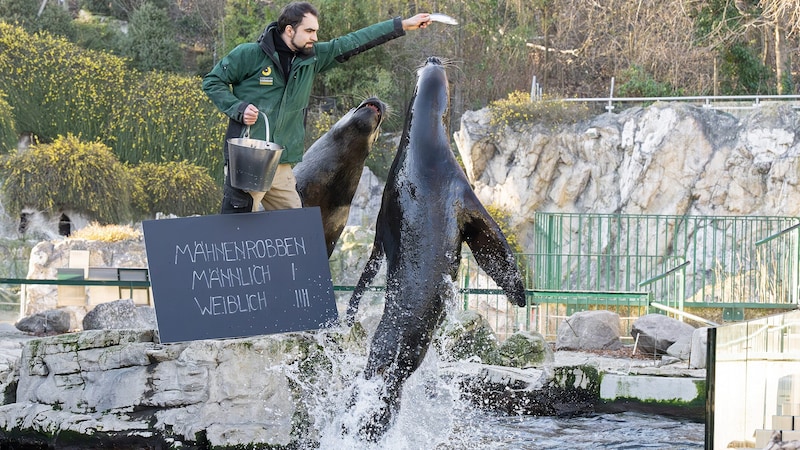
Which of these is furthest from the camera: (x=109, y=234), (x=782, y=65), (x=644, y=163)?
(x=782, y=65)

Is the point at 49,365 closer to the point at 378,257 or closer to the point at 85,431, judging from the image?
the point at 85,431

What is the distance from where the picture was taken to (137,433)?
5.98 metres

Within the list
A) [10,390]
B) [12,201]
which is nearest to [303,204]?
[10,390]

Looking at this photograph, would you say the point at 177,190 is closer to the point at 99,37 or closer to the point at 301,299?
the point at 99,37

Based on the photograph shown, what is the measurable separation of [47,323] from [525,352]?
17.0ft

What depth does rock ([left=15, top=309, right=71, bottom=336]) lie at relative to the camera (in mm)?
10625

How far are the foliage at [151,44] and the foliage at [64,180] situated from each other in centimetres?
700

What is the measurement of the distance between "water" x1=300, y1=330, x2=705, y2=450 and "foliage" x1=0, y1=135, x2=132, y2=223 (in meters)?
16.5

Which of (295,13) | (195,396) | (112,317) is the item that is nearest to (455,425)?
(195,396)

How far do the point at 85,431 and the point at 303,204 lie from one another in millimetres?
1897

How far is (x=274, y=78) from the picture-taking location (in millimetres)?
6117

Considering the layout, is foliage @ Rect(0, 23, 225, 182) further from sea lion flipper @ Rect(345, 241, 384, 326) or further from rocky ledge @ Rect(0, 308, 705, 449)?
sea lion flipper @ Rect(345, 241, 384, 326)

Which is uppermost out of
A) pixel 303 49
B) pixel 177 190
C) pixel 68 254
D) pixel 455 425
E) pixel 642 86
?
pixel 642 86

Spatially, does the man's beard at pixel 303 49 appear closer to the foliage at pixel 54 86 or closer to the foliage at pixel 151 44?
the foliage at pixel 54 86
